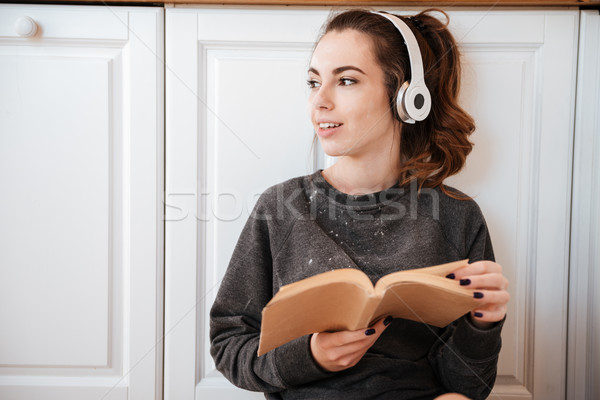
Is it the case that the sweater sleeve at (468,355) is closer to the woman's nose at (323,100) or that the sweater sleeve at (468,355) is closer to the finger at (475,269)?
the finger at (475,269)

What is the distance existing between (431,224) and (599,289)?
441mm

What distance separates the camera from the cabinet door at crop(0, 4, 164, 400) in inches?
40.8

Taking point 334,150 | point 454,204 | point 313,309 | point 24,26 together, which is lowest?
point 313,309

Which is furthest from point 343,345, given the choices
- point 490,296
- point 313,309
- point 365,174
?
point 365,174

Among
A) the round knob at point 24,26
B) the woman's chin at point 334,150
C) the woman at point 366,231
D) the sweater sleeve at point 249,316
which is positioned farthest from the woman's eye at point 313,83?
the round knob at point 24,26

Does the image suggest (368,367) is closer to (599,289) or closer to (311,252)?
(311,252)

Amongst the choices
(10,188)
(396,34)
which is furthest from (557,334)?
(10,188)

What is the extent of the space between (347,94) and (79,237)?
2.22 feet

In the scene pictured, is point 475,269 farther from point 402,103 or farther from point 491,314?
point 402,103

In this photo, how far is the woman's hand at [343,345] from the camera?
2.39 feet

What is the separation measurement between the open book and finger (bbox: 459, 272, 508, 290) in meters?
0.02

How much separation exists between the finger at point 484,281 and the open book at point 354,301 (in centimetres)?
2

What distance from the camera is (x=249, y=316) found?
35.6 inches

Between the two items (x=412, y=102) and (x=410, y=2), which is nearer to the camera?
(x=412, y=102)
